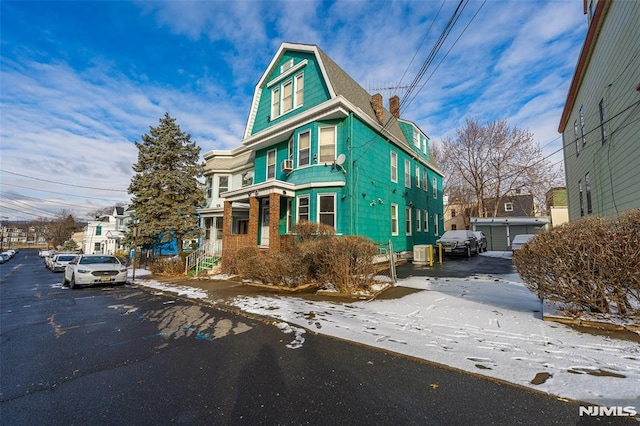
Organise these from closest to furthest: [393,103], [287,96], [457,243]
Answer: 1. [287,96]
2. [457,243]
3. [393,103]

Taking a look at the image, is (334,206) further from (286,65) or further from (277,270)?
(286,65)

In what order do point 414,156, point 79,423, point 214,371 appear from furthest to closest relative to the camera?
point 414,156 < point 214,371 < point 79,423

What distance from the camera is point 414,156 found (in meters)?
18.7

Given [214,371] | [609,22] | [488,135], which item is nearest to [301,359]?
[214,371]

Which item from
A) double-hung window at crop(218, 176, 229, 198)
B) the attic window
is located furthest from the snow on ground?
double-hung window at crop(218, 176, 229, 198)

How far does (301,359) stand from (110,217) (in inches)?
2263

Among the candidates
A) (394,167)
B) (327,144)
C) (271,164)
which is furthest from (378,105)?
(271,164)

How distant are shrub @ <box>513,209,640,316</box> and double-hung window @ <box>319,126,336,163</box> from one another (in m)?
8.93

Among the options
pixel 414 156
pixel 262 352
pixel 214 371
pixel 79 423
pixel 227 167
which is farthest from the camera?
pixel 227 167

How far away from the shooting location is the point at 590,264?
4359mm

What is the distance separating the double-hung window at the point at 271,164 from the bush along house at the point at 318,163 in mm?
57

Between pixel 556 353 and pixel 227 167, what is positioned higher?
pixel 227 167

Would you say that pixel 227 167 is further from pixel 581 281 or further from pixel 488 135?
pixel 488 135

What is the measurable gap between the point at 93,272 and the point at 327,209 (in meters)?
10.0
